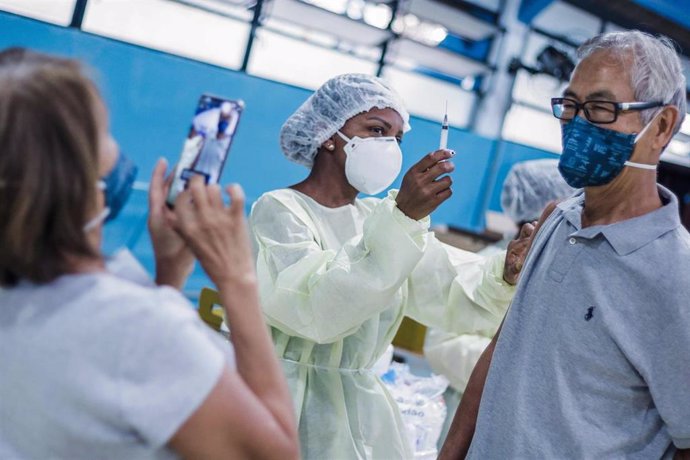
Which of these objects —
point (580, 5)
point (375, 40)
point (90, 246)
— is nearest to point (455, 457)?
point (90, 246)

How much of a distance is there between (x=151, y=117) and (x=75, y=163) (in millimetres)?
3024

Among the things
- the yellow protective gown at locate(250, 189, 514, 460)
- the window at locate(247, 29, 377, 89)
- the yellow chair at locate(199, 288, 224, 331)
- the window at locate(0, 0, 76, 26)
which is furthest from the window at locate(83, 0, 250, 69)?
the yellow protective gown at locate(250, 189, 514, 460)

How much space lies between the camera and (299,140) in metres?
1.95

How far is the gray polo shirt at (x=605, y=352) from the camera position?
107 centimetres

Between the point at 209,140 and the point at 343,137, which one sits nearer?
the point at 209,140

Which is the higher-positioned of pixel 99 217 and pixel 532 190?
pixel 532 190

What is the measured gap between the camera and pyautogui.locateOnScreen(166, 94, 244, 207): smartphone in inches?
34.2

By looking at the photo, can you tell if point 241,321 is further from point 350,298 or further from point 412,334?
point 412,334

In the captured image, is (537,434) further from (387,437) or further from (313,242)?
(313,242)

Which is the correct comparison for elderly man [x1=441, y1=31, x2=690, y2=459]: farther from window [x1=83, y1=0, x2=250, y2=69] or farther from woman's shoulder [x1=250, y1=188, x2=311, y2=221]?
window [x1=83, y1=0, x2=250, y2=69]

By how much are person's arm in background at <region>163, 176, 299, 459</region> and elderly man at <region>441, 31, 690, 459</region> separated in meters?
0.60

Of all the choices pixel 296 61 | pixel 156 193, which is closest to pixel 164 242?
pixel 156 193

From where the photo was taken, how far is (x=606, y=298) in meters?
1.15

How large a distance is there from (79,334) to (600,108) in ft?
3.35
